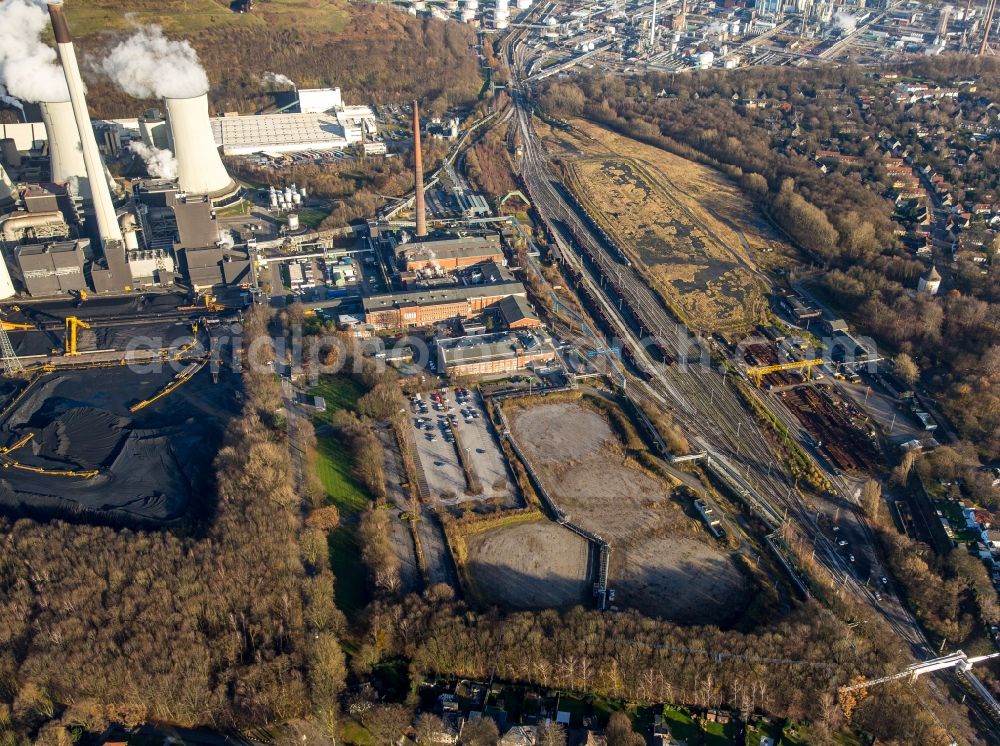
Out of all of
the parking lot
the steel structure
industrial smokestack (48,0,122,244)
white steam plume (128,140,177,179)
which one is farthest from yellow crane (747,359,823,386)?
white steam plume (128,140,177,179)

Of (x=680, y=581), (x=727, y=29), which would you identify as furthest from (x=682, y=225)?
(x=727, y=29)

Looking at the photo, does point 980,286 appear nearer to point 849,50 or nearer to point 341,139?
point 341,139

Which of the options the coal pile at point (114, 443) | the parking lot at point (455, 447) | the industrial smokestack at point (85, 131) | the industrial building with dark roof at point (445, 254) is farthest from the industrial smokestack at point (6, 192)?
the parking lot at point (455, 447)

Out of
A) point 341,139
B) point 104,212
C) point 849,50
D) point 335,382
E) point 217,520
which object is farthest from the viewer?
point 849,50

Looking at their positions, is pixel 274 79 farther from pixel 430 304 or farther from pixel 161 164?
pixel 430 304

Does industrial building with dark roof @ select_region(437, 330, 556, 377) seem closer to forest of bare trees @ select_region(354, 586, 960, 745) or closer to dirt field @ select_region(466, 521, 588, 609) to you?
→ dirt field @ select_region(466, 521, 588, 609)

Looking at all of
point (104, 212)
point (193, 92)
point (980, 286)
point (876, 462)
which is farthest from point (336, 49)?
point (876, 462)

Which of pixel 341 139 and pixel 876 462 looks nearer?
pixel 876 462
